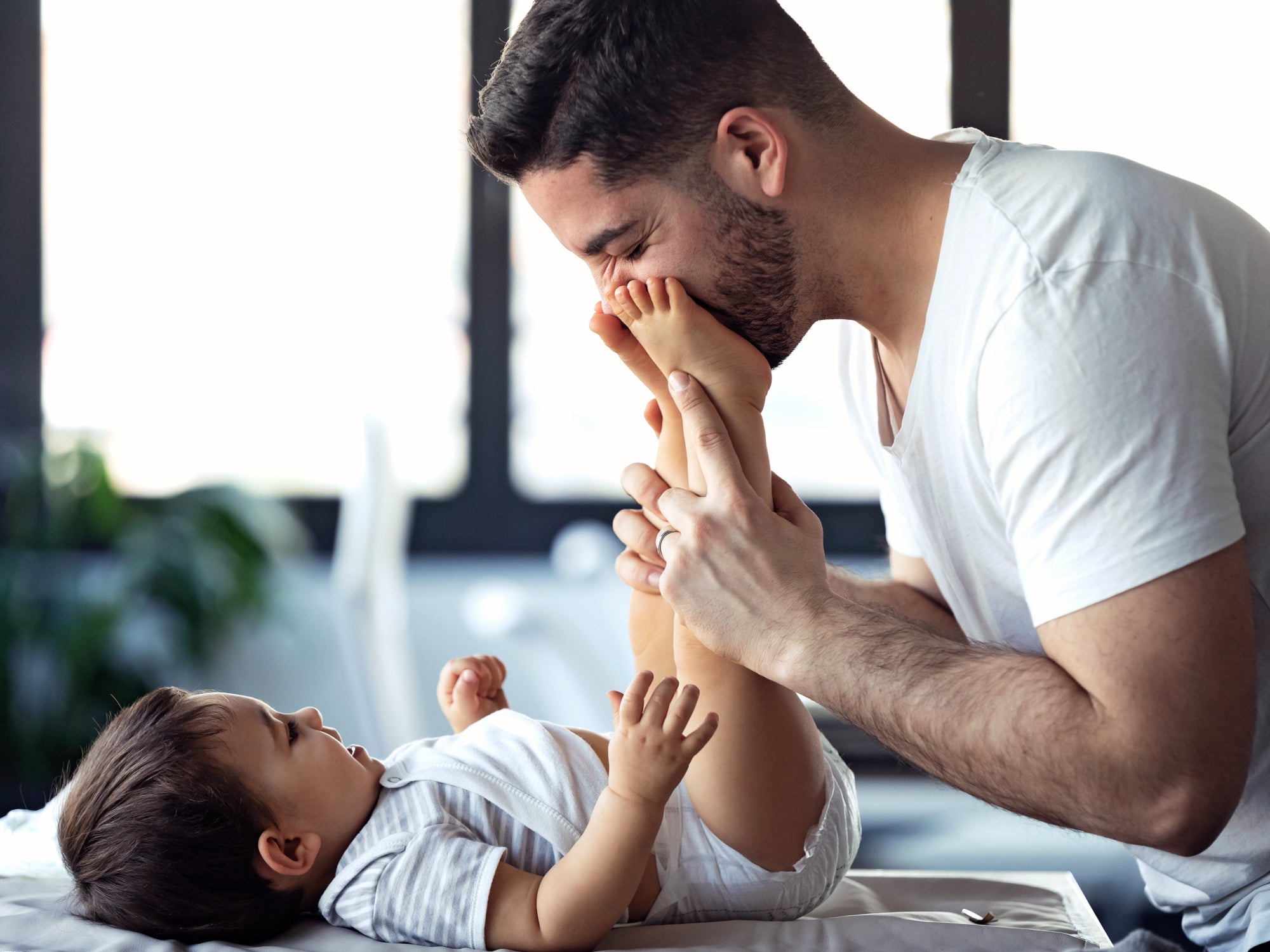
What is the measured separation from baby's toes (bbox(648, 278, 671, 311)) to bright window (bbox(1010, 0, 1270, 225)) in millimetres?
2178

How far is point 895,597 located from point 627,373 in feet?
5.52

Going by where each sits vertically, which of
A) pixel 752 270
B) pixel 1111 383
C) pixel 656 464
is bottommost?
pixel 656 464

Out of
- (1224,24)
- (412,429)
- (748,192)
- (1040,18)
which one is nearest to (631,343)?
(748,192)

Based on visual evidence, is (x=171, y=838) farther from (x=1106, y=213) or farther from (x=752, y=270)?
(x=1106, y=213)

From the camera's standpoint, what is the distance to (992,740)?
3.01ft

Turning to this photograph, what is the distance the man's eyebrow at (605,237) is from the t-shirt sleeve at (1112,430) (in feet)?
1.48

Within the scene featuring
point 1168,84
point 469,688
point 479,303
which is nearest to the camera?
point 469,688

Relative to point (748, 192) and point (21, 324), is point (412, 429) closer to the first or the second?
point (21, 324)

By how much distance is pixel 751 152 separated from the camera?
3.89ft

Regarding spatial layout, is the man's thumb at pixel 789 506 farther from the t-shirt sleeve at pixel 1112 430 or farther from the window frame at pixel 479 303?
the window frame at pixel 479 303

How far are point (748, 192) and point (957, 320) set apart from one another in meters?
0.29

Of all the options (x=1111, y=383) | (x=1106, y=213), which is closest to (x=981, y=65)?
(x=1106, y=213)

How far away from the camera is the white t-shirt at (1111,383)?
0.87m

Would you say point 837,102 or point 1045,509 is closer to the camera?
point 1045,509
